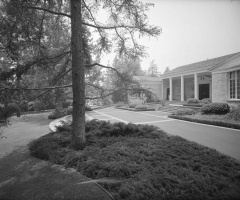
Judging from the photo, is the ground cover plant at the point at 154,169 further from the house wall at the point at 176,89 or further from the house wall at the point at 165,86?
the house wall at the point at 165,86

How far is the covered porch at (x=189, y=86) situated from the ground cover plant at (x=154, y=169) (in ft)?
58.0

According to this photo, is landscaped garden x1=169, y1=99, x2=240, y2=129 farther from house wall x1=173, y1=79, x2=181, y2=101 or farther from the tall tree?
house wall x1=173, y1=79, x2=181, y2=101

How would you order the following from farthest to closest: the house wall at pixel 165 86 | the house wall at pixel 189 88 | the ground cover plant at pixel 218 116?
the house wall at pixel 165 86
the house wall at pixel 189 88
the ground cover plant at pixel 218 116

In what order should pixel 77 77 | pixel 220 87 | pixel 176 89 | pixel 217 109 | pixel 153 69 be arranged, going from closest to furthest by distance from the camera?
pixel 77 77, pixel 217 109, pixel 220 87, pixel 176 89, pixel 153 69

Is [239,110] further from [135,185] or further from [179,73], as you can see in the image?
[179,73]

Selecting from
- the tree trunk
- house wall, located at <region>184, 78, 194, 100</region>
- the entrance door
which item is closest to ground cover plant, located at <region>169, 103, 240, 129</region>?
the tree trunk

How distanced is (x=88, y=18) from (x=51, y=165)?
5.56m

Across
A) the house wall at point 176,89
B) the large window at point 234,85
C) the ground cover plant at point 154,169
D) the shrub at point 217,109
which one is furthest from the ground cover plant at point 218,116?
the house wall at point 176,89

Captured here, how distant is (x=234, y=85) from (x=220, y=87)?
1.31 m

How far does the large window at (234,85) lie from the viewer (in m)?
11.3

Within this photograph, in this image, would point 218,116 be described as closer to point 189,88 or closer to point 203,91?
point 203,91

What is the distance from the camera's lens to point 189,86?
2319cm

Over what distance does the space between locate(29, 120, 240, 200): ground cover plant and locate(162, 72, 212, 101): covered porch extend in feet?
58.0

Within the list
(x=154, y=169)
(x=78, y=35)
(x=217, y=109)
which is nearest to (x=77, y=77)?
(x=78, y=35)
